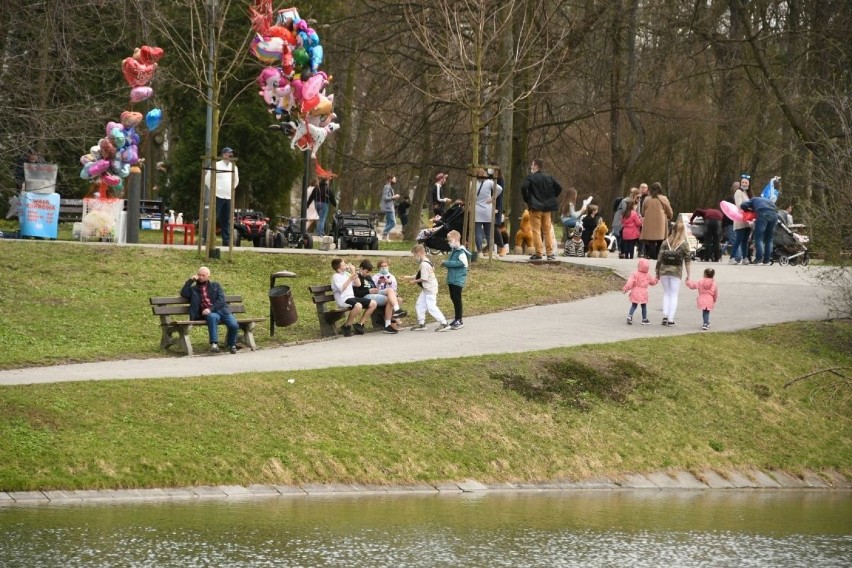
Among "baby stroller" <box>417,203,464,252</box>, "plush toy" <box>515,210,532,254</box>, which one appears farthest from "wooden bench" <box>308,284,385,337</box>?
"plush toy" <box>515,210,532,254</box>

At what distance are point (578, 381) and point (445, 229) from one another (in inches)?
412

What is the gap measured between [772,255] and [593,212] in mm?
4143

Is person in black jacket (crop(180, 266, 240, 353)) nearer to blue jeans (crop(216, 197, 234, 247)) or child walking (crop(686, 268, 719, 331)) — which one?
child walking (crop(686, 268, 719, 331))

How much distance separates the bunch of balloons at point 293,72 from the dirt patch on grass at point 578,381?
1079 cm

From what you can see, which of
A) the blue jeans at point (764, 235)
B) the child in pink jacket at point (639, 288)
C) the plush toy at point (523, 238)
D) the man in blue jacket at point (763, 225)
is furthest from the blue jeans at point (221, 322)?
the blue jeans at point (764, 235)

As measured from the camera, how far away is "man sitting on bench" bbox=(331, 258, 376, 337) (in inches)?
894

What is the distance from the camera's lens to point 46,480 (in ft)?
48.0

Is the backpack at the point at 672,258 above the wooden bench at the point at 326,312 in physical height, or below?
above

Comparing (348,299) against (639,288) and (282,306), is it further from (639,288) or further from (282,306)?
(639,288)

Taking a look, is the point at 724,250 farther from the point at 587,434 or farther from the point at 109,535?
the point at 109,535

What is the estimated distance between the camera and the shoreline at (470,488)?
571 inches

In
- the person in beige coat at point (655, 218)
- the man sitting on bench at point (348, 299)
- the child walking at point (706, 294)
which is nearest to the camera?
the man sitting on bench at point (348, 299)

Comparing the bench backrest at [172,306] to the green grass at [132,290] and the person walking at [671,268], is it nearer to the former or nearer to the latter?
the green grass at [132,290]

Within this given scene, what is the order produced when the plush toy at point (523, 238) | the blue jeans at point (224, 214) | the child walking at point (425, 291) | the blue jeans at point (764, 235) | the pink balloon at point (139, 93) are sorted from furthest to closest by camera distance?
the plush toy at point (523, 238) < the blue jeans at point (764, 235) < the blue jeans at point (224, 214) < the pink balloon at point (139, 93) < the child walking at point (425, 291)
